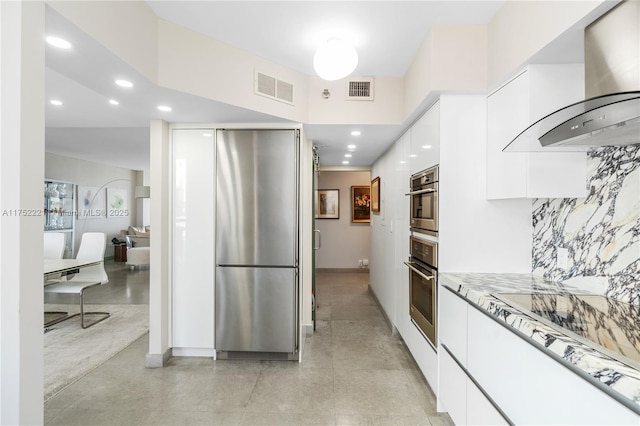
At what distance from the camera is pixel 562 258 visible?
5.92 ft

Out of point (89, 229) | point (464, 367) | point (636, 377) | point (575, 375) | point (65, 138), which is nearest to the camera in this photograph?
point (636, 377)

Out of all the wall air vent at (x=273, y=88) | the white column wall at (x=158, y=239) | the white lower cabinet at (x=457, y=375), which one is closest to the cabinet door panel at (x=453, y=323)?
the white lower cabinet at (x=457, y=375)

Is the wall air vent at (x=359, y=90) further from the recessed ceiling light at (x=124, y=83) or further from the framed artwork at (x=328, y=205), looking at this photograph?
the framed artwork at (x=328, y=205)

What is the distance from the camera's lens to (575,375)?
3.12 ft

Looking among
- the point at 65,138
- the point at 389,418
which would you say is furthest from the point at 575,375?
the point at 65,138

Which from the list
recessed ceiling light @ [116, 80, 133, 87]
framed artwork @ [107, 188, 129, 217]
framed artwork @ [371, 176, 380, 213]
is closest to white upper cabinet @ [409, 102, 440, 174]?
framed artwork @ [371, 176, 380, 213]

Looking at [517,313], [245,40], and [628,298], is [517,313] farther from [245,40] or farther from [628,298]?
[245,40]

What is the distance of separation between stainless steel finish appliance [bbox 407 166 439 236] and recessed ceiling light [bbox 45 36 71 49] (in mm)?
2226

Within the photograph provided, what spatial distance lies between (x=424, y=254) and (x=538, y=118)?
1159 mm

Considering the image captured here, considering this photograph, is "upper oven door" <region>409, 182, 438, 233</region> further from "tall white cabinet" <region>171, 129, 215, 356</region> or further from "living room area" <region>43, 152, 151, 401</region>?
"living room area" <region>43, 152, 151, 401</region>

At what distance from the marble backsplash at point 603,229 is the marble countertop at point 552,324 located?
112 mm

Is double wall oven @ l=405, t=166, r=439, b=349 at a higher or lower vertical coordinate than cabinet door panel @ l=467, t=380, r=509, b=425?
higher

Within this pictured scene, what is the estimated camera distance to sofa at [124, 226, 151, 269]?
6.61 metres

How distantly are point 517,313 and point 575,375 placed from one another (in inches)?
13.2
